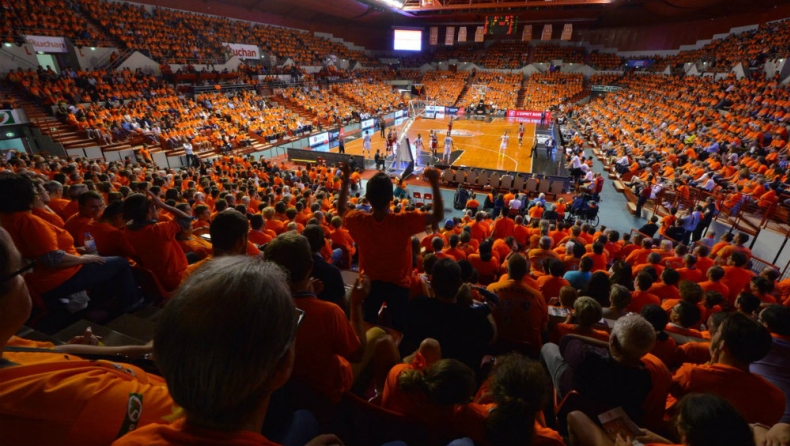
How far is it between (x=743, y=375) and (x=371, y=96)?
39.1m

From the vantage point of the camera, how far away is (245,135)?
21.8 meters

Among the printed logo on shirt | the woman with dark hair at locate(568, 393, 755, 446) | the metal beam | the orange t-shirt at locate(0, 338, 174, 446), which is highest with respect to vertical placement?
the metal beam

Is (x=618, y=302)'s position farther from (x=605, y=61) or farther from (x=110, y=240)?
(x=605, y=61)

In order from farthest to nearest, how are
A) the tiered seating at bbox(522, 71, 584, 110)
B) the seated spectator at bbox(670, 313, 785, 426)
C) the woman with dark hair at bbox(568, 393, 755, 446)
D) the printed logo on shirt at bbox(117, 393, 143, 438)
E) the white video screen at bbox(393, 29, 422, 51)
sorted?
the white video screen at bbox(393, 29, 422, 51), the tiered seating at bbox(522, 71, 584, 110), the seated spectator at bbox(670, 313, 785, 426), the woman with dark hair at bbox(568, 393, 755, 446), the printed logo on shirt at bbox(117, 393, 143, 438)

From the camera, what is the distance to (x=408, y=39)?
4728 centimetres

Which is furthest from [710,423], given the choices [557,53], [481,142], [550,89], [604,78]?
[557,53]

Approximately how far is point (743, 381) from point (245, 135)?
23560 mm

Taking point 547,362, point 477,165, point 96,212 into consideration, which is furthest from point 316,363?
point 477,165

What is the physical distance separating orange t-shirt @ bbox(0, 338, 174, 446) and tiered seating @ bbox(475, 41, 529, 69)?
Answer: 50.9m

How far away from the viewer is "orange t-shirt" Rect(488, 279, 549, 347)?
3.47m

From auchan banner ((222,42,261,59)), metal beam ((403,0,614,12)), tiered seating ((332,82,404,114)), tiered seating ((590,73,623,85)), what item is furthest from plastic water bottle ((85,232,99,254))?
tiered seating ((590,73,623,85))

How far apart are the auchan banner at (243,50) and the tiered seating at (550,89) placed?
92.4 ft

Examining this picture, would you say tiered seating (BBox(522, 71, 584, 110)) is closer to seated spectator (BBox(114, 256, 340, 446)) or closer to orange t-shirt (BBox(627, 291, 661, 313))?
orange t-shirt (BBox(627, 291, 661, 313))

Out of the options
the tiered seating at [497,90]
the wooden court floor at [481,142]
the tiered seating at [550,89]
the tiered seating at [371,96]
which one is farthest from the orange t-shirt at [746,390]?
the tiered seating at [497,90]
